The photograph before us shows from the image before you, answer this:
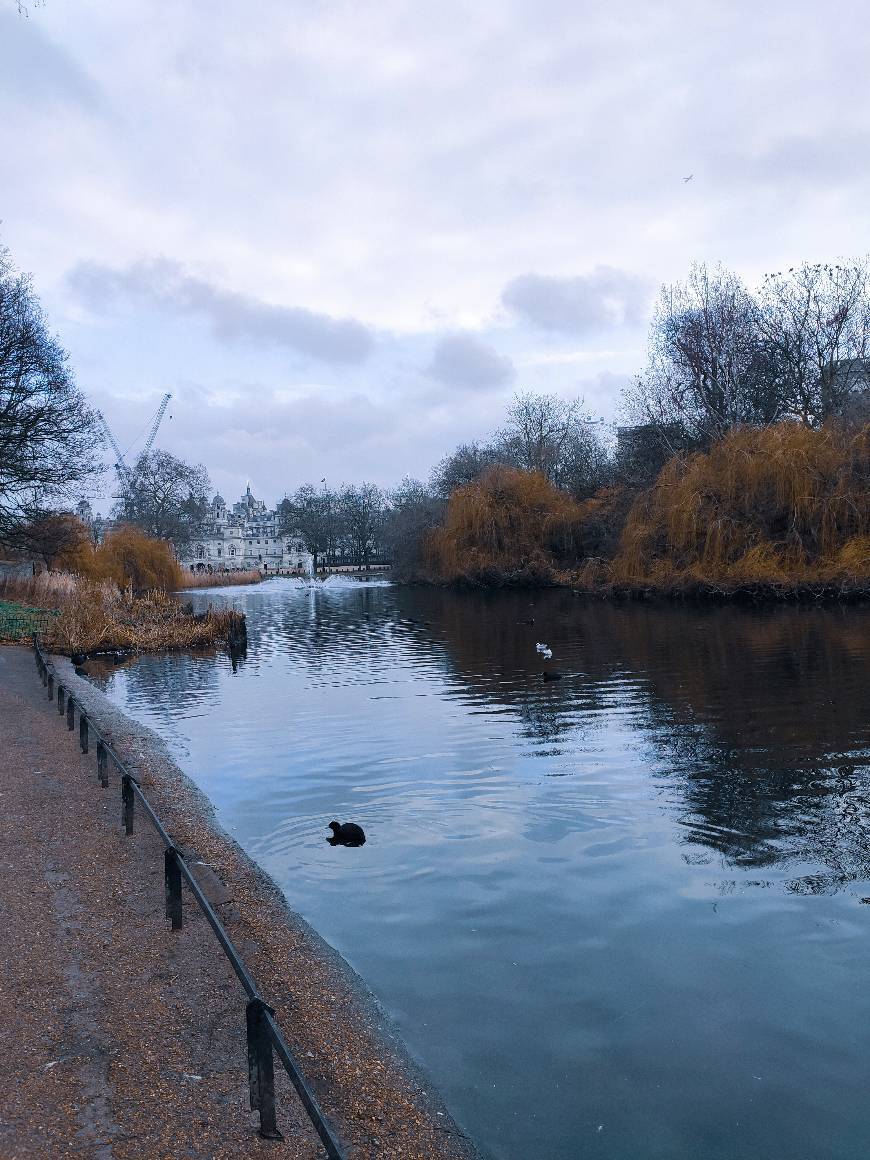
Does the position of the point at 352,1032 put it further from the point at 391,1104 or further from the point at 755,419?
the point at 755,419

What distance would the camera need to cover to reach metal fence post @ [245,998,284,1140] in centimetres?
432

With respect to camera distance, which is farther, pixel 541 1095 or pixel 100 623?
pixel 100 623

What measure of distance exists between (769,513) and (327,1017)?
36.5 meters

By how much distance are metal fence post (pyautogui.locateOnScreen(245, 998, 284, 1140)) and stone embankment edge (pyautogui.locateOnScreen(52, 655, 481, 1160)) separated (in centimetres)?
46

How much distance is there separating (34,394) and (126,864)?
29.6 m

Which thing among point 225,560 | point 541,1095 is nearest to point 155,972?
point 541,1095

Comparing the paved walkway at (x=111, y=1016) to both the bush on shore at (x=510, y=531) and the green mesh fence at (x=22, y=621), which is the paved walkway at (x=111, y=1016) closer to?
the green mesh fence at (x=22, y=621)

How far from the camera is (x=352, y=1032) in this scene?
595cm

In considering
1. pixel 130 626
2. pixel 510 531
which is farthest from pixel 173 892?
pixel 510 531

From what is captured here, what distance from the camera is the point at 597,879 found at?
28.9ft

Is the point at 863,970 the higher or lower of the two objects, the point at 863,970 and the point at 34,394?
the lower

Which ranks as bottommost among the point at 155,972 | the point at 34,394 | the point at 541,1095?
the point at 541,1095

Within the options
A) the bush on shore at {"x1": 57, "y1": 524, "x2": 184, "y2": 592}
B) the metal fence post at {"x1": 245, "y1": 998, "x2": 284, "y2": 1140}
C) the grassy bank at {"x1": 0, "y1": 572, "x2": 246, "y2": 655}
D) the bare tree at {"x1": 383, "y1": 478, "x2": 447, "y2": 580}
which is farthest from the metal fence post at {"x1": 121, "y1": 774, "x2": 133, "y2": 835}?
the bare tree at {"x1": 383, "y1": 478, "x2": 447, "y2": 580}

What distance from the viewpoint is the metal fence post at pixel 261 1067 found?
4.32 m
